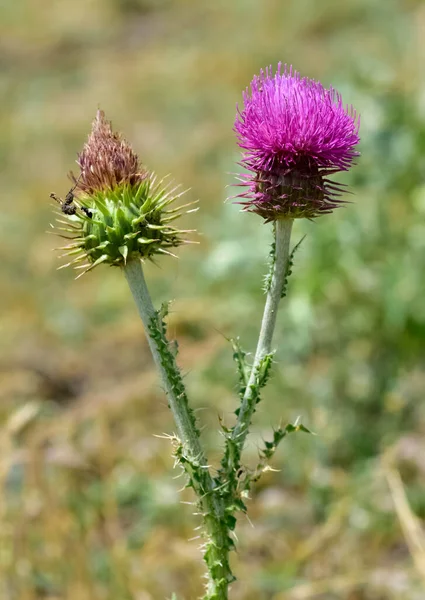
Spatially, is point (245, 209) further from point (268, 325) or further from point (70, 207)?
point (70, 207)

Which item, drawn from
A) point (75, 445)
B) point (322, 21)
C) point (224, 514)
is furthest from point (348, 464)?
point (322, 21)

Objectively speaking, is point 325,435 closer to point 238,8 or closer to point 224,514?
point 224,514

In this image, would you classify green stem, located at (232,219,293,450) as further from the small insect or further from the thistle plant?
the small insect

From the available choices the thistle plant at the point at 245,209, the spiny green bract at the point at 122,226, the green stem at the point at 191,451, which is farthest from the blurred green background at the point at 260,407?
the green stem at the point at 191,451

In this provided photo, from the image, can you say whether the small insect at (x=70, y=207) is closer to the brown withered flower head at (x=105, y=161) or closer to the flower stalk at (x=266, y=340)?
the brown withered flower head at (x=105, y=161)

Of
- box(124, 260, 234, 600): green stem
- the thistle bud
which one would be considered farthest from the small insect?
box(124, 260, 234, 600): green stem
